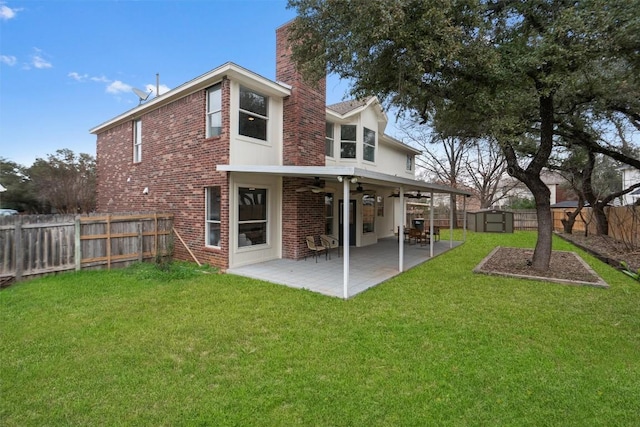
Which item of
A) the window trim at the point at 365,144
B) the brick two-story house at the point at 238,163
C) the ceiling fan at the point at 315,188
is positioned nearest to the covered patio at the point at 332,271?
the brick two-story house at the point at 238,163

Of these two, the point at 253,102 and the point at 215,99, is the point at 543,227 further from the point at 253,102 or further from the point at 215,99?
the point at 215,99

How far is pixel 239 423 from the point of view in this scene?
104 inches

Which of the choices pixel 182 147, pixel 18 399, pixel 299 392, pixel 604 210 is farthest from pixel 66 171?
pixel 604 210

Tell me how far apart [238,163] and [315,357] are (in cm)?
639

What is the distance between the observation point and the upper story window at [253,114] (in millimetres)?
9055

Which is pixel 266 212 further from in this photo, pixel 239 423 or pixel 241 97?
pixel 239 423

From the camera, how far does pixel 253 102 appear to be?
939 centimetres

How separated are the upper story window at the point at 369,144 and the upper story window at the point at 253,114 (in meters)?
5.73

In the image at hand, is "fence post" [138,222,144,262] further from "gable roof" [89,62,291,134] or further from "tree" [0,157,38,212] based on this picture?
"tree" [0,157,38,212]

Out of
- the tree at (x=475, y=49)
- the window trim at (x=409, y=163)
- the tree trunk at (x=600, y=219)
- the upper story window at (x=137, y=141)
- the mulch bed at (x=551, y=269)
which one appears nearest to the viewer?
the tree at (x=475, y=49)

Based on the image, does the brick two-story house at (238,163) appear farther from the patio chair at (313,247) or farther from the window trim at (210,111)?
the patio chair at (313,247)

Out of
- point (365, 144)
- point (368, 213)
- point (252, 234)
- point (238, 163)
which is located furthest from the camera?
point (368, 213)

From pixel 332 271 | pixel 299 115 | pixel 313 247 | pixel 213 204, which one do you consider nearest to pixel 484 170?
pixel 299 115

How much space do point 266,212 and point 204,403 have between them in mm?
7345
